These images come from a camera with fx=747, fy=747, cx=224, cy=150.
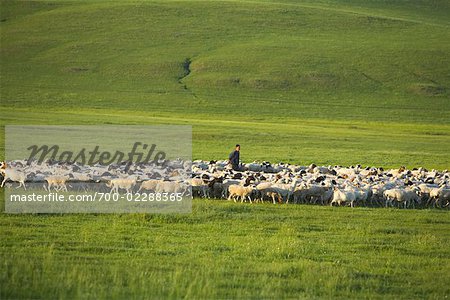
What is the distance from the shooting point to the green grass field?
35.8ft

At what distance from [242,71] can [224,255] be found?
7601 cm

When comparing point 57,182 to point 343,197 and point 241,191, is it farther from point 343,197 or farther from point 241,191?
point 343,197

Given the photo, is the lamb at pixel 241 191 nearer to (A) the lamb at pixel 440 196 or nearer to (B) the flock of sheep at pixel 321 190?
(B) the flock of sheep at pixel 321 190

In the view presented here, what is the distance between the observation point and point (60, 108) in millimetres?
65312

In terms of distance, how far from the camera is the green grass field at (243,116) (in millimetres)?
10914

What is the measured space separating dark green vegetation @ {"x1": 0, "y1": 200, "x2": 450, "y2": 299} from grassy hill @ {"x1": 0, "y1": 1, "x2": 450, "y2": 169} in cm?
2344

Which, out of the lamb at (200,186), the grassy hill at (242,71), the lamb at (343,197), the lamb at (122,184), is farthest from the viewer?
the grassy hill at (242,71)

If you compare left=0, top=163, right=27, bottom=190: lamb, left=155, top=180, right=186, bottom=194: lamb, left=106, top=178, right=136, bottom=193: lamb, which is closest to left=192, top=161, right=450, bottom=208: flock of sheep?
left=155, top=180, right=186, bottom=194: lamb

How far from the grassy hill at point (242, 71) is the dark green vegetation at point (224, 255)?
23440 mm

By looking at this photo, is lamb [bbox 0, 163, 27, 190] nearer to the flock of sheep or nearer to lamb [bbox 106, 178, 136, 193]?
lamb [bbox 106, 178, 136, 193]

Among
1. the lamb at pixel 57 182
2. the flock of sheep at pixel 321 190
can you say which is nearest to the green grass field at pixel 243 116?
the flock of sheep at pixel 321 190

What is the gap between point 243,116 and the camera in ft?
223

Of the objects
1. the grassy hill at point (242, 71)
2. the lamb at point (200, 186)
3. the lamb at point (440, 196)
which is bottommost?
the lamb at point (440, 196)

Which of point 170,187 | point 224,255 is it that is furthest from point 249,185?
point 224,255
